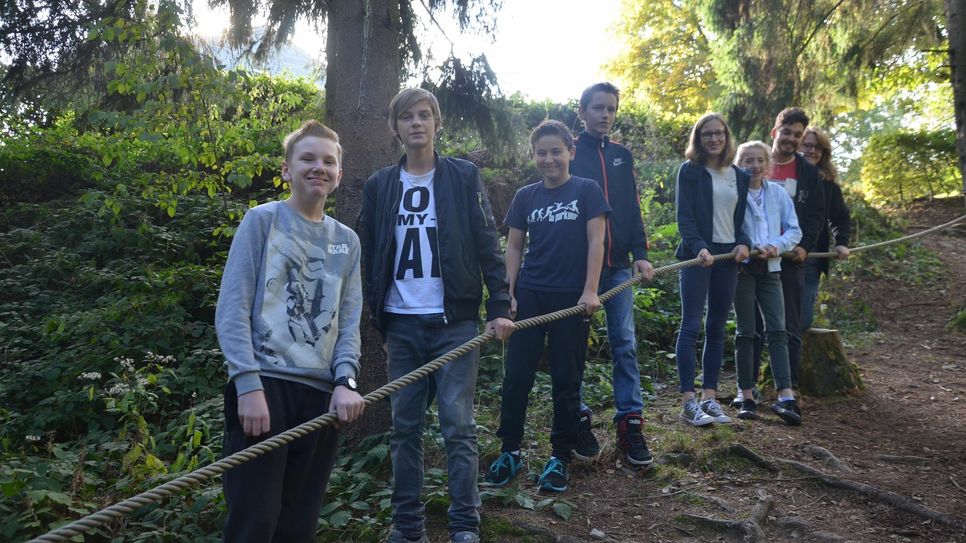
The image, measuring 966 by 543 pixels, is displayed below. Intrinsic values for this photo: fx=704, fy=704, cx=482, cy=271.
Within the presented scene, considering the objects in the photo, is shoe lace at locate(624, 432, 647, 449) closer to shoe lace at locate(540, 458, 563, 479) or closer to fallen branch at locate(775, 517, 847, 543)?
shoe lace at locate(540, 458, 563, 479)

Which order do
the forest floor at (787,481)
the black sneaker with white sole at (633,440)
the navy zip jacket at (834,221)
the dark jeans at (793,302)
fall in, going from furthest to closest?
the navy zip jacket at (834,221)
the dark jeans at (793,302)
the black sneaker with white sole at (633,440)
the forest floor at (787,481)

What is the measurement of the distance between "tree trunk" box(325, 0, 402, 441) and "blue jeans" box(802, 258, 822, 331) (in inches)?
140

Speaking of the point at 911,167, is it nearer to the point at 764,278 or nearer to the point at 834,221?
the point at 834,221

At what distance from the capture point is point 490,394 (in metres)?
5.25

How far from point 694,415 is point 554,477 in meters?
1.40

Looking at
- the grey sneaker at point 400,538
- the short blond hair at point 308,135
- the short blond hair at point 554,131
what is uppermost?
the short blond hair at point 554,131

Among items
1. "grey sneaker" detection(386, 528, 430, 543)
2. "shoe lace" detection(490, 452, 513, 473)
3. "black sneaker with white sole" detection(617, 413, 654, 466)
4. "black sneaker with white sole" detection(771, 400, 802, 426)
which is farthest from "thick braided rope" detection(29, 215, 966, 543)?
"black sneaker with white sole" detection(771, 400, 802, 426)

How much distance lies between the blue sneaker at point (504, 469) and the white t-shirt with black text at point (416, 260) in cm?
111

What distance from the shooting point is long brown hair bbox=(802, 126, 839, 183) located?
18.0ft

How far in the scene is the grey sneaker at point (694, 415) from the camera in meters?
4.51

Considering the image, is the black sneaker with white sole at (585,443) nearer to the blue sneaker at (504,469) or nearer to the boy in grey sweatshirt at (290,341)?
the blue sneaker at (504,469)

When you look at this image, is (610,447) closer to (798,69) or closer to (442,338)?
(442,338)

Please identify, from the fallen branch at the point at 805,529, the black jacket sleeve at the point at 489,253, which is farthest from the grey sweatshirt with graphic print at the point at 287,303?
the fallen branch at the point at 805,529

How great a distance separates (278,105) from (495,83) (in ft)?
6.38
